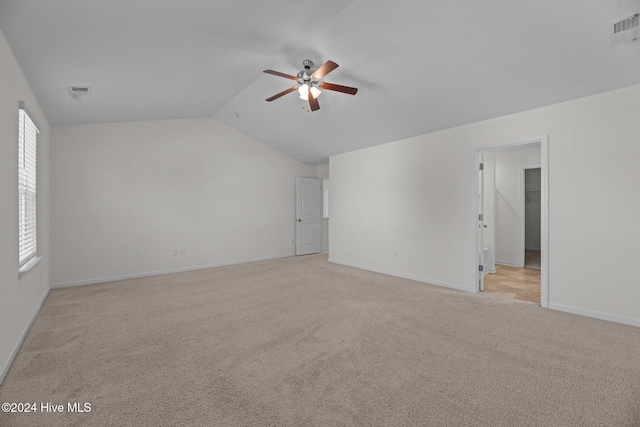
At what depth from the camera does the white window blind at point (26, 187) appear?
290 cm

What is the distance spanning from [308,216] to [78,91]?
5.13 metres

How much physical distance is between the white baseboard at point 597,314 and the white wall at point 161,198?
5.31 m

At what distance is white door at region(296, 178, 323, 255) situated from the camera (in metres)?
7.47

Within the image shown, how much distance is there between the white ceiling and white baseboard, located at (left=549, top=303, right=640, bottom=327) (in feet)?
7.67

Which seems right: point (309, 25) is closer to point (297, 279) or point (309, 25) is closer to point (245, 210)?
point (297, 279)

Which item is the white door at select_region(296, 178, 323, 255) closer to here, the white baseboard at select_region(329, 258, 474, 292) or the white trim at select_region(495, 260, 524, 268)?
the white baseboard at select_region(329, 258, 474, 292)

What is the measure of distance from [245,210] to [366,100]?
12.2 ft

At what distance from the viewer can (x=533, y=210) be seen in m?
8.36

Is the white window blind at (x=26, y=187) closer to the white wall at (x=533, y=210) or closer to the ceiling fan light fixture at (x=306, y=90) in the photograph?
the ceiling fan light fixture at (x=306, y=90)

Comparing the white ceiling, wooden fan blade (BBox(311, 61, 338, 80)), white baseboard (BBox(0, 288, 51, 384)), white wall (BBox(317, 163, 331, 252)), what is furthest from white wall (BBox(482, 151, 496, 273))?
white baseboard (BBox(0, 288, 51, 384))

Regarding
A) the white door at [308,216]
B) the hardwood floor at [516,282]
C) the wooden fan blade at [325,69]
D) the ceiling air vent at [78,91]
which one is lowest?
the hardwood floor at [516,282]

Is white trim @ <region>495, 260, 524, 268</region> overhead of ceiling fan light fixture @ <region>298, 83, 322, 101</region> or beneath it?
beneath

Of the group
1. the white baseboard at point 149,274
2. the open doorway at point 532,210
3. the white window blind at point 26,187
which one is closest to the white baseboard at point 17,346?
the white window blind at point 26,187

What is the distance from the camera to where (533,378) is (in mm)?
2078
